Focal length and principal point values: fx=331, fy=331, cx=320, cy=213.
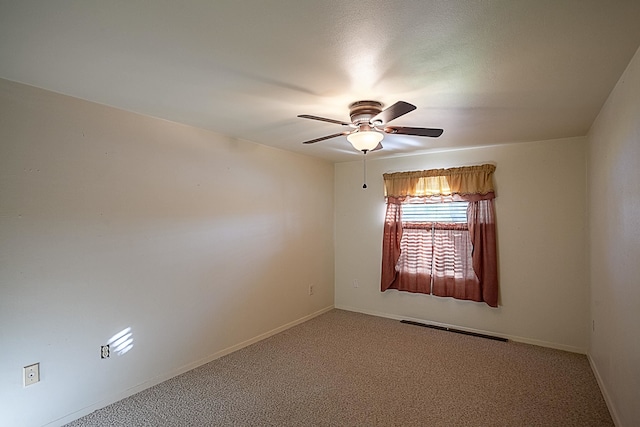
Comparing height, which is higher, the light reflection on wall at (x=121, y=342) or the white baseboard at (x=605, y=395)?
the light reflection on wall at (x=121, y=342)

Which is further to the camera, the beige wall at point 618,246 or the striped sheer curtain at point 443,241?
the striped sheer curtain at point 443,241

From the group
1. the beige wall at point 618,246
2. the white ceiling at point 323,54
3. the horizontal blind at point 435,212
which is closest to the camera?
the white ceiling at point 323,54

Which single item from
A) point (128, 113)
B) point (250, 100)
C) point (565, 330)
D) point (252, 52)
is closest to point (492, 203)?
point (565, 330)

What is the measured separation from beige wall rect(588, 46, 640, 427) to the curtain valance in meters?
1.07

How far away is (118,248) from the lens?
105 inches

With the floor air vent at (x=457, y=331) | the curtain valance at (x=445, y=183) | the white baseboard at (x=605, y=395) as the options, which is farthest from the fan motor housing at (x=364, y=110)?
the floor air vent at (x=457, y=331)

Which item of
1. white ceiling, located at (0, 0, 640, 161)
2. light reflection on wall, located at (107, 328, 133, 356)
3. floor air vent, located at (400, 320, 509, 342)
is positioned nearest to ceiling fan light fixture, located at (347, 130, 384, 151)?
white ceiling, located at (0, 0, 640, 161)

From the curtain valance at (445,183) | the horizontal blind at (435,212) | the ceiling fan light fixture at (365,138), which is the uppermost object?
Answer: the ceiling fan light fixture at (365,138)

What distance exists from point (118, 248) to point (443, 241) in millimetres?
3631

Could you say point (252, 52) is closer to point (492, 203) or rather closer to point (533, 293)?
point (492, 203)

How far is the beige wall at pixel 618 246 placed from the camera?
1878 millimetres

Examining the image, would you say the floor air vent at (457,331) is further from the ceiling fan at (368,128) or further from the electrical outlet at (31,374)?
the electrical outlet at (31,374)

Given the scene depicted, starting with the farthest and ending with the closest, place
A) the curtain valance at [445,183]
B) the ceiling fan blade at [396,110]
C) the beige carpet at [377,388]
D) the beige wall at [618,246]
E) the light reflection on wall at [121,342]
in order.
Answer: the curtain valance at [445,183] → the light reflection on wall at [121,342] → the beige carpet at [377,388] → the ceiling fan blade at [396,110] → the beige wall at [618,246]

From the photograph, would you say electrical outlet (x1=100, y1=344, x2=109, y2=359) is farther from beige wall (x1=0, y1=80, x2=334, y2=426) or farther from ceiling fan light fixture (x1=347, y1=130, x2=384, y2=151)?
ceiling fan light fixture (x1=347, y1=130, x2=384, y2=151)
